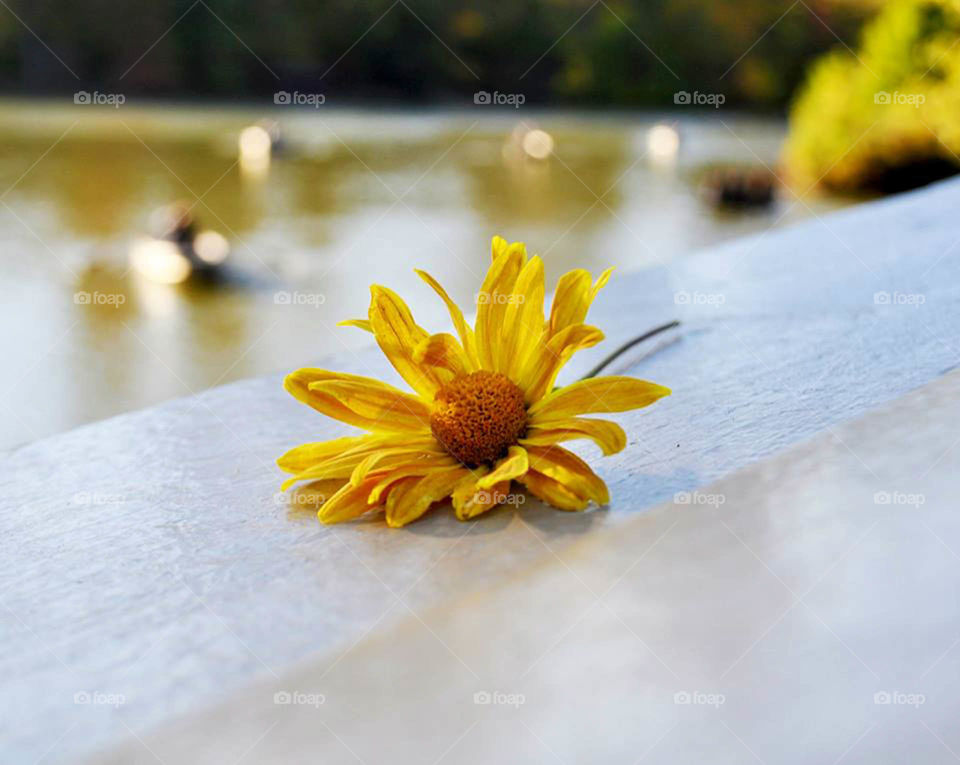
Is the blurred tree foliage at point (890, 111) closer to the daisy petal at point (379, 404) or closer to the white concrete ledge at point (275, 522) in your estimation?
the white concrete ledge at point (275, 522)

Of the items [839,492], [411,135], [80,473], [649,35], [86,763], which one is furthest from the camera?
[649,35]

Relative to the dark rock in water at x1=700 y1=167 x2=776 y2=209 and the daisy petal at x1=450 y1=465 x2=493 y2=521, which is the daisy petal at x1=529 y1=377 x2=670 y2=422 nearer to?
the daisy petal at x1=450 y1=465 x2=493 y2=521

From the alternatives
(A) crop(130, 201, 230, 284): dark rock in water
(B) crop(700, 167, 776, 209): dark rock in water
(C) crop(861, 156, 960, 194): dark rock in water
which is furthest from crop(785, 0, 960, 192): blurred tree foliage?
(A) crop(130, 201, 230, 284): dark rock in water

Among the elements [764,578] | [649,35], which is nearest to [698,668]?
[764,578]

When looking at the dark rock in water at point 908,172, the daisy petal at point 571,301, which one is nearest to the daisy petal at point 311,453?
the daisy petal at point 571,301

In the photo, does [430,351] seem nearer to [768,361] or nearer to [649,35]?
[768,361]

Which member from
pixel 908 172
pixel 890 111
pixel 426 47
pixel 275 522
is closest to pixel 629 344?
pixel 275 522

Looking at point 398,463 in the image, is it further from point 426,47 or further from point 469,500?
point 426,47

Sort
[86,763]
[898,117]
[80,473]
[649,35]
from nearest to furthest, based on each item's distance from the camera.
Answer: [86,763]
[80,473]
[898,117]
[649,35]
